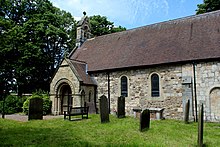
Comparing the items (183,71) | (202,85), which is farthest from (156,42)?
(202,85)

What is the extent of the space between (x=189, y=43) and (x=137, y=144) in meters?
12.2

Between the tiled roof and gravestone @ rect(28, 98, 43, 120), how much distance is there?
714cm

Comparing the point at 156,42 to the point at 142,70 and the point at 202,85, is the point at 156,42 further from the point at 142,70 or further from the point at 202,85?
the point at 202,85

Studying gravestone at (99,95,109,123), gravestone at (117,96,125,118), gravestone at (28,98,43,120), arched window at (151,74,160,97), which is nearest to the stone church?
arched window at (151,74,160,97)

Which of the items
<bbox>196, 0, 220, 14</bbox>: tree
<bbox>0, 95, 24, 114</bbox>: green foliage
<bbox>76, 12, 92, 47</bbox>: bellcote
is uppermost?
<bbox>196, 0, 220, 14</bbox>: tree

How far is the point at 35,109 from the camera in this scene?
14.8m

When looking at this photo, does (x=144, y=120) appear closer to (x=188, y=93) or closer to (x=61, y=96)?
(x=188, y=93)

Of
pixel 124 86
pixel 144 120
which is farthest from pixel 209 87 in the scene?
pixel 124 86

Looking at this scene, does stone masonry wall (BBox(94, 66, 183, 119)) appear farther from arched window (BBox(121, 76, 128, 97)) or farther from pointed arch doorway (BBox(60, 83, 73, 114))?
pointed arch doorway (BBox(60, 83, 73, 114))

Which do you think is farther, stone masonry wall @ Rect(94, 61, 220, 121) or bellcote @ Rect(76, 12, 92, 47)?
bellcote @ Rect(76, 12, 92, 47)

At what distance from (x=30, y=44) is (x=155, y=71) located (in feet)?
62.6

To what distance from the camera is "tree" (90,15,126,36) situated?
4047 cm

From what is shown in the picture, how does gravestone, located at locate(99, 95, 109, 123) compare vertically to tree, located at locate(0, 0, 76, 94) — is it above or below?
below

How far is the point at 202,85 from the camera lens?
49.0 feet
